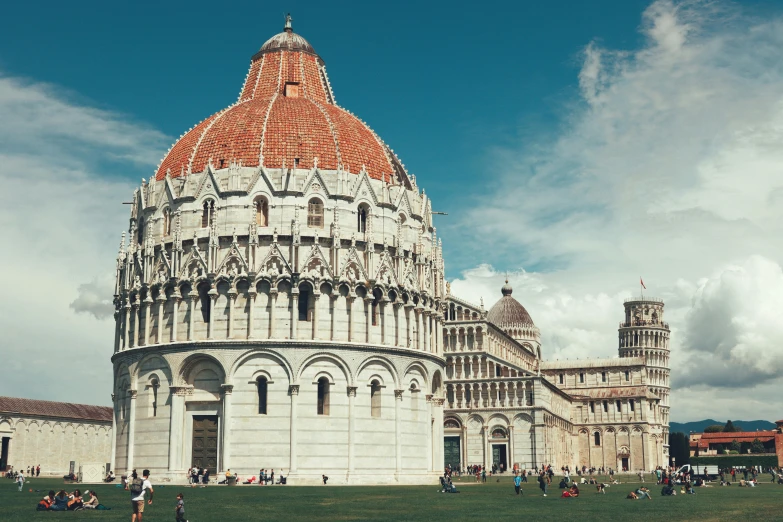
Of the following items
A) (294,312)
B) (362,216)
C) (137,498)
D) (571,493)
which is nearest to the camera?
(137,498)

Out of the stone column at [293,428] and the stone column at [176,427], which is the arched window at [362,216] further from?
the stone column at [176,427]

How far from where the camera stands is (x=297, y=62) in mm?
74625

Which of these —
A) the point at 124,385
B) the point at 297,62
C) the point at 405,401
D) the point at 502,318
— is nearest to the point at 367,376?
the point at 405,401

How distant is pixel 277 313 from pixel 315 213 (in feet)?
24.2

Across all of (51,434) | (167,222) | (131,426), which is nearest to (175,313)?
(167,222)

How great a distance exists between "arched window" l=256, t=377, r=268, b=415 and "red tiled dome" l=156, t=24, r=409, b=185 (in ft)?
46.7

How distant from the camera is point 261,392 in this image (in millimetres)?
58625

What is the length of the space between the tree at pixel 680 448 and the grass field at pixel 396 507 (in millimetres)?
107644

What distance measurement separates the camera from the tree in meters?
149

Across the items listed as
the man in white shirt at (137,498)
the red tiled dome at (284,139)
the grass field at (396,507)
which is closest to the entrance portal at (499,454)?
the red tiled dome at (284,139)

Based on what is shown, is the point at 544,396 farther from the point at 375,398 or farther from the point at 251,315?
the point at 251,315

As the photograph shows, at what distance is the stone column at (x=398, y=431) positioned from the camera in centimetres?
6116

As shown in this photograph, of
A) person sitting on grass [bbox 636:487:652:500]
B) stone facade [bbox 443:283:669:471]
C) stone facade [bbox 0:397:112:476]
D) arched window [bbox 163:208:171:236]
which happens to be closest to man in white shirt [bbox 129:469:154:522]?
person sitting on grass [bbox 636:487:652:500]

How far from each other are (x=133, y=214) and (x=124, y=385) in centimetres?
1248
